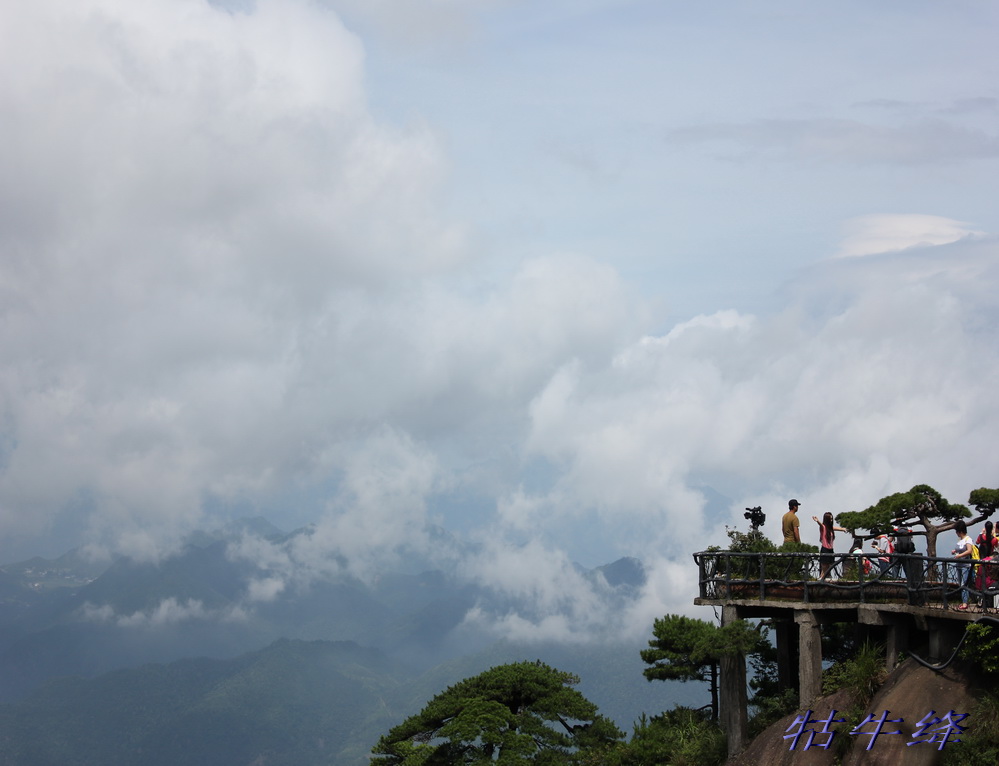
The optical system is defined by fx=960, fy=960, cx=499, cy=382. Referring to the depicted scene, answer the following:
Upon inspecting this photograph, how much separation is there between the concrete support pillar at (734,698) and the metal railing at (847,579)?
3.77 ft

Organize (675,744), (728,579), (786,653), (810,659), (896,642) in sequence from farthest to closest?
(786,653) → (675,744) → (728,579) → (810,659) → (896,642)

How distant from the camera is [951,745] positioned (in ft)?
74.2

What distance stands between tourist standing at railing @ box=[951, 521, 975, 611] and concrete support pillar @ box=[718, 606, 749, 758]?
24.6 ft

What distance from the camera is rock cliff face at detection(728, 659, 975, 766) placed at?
23203mm

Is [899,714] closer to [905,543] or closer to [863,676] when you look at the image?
[863,676]

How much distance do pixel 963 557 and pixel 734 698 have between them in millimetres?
9215

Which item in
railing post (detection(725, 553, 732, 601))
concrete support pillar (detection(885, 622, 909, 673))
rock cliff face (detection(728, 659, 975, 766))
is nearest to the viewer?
rock cliff face (detection(728, 659, 975, 766))

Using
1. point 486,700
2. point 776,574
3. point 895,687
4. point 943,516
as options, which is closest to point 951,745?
point 895,687

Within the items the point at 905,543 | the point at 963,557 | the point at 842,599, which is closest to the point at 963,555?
the point at 963,557

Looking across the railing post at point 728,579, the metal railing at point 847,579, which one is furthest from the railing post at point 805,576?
the railing post at point 728,579

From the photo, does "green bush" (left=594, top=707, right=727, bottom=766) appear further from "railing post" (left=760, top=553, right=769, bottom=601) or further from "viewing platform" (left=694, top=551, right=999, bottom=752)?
"railing post" (left=760, top=553, right=769, bottom=601)

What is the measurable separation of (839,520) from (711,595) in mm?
7494

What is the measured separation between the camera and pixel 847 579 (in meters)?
28.9

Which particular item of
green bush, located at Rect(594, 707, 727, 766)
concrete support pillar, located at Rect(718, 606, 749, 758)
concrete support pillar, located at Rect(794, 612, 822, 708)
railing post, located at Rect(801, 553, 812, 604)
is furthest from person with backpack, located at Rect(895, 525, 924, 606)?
green bush, located at Rect(594, 707, 727, 766)
